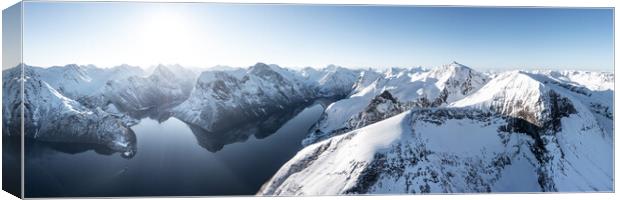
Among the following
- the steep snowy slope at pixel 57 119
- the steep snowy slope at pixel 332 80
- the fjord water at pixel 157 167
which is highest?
the steep snowy slope at pixel 332 80

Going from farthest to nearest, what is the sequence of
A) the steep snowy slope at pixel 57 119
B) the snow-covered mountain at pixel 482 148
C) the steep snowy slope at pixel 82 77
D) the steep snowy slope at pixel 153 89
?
the snow-covered mountain at pixel 482 148 < the steep snowy slope at pixel 153 89 < the steep snowy slope at pixel 82 77 < the steep snowy slope at pixel 57 119

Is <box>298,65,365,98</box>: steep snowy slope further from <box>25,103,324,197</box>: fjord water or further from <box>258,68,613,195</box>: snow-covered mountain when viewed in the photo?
<box>258,68,613,195</box>: snow-covered mountain

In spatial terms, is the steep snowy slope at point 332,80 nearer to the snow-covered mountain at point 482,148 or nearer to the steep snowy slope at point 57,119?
the snow-covered mountain at point 482,148

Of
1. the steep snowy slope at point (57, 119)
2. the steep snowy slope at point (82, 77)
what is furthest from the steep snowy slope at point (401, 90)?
the steep snowy slope at point (82, 77)

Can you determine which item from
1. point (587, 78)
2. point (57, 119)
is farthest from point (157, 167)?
point (587, 78)

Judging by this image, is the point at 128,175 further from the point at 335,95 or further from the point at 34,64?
the point at 335,95

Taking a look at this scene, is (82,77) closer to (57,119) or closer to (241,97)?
(57,119)

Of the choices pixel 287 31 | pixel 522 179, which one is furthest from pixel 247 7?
pixel 522 179

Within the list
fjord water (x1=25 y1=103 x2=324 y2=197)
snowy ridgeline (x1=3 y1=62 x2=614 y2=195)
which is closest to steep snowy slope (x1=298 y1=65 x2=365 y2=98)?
snowy ridgeline (x1=3 y1=62 x2=614 y2=195)

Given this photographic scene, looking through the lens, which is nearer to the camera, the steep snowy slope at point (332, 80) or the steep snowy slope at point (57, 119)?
the steep snowy slope at point (57, 119)
